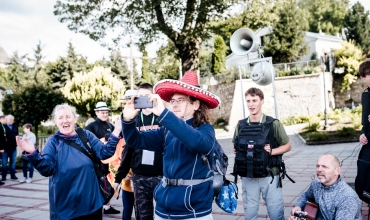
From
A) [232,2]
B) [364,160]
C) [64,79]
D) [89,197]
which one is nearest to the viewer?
[89,197]

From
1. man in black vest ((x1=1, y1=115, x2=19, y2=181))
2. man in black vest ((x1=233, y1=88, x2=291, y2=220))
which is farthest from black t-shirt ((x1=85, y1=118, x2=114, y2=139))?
man in black vest ((x1=1, y1=115, x2=19, y2=181))

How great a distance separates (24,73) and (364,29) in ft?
139

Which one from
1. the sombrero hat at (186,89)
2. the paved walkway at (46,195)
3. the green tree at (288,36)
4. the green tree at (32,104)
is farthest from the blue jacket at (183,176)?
the green tree at (288,36)

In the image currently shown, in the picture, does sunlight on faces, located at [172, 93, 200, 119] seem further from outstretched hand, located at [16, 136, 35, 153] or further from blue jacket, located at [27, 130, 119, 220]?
outstretched hand, located at [16, 136, 35, 153]

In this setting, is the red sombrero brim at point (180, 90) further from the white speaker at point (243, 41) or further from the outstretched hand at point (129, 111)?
the white speaker at point (243, 41)

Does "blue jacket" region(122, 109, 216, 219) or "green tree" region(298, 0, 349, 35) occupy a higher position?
"green tree" region(298, 0, 349, 35)

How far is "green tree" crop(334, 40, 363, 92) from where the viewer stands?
29469mm

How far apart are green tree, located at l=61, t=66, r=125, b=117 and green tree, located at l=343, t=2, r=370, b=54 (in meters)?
27.9

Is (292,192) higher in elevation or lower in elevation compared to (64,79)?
lower

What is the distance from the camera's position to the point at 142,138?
2562 millimetres

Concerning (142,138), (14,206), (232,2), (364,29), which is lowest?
(14,206)

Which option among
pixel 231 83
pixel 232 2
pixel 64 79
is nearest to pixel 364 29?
pixel 231 83

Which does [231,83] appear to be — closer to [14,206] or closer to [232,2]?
[232,2]

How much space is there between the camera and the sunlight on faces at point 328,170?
116 inches
